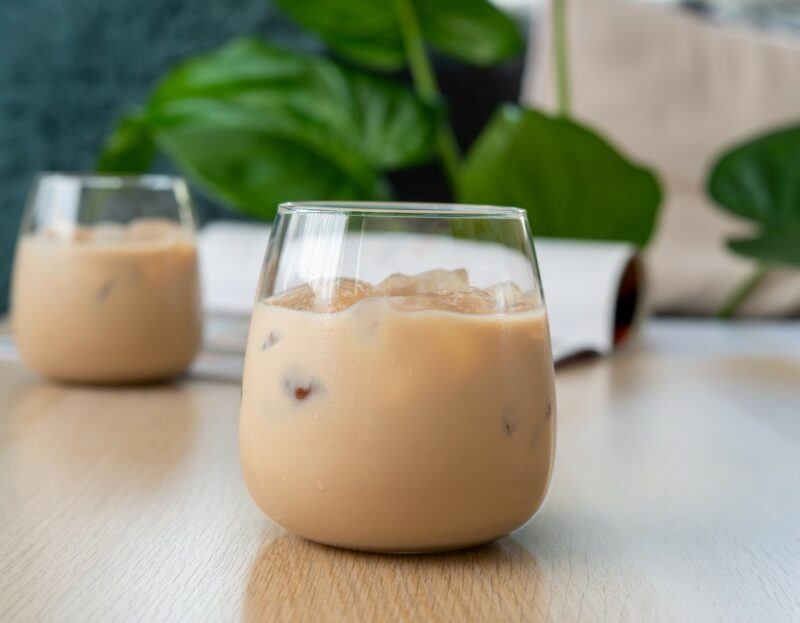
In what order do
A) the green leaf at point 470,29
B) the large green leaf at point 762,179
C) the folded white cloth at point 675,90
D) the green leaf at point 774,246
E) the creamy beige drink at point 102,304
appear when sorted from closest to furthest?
the creamy beige drink at point 102,304, the green leaf at point 774,246, the large green leaf at point 762,179, the green leaf at point 470,29, the folded white cloth at point 675,90

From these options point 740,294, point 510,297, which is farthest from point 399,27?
point 510,297

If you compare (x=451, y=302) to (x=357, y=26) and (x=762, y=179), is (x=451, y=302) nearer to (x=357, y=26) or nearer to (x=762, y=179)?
(x=762, y=179)

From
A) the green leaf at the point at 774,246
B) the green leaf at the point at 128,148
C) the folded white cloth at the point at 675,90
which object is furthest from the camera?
the folded white cloth at the point at 675,90

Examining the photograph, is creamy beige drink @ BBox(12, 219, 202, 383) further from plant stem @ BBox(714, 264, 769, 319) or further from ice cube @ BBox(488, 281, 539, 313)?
plant stem @ BBox(714, 264, 769, 319)

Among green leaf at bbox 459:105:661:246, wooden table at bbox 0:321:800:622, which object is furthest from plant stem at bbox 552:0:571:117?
wooden table at bbox 0:321:800:622

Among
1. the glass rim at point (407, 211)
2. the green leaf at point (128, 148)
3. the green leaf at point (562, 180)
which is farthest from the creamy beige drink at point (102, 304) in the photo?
the green leaf at point (128, 148)

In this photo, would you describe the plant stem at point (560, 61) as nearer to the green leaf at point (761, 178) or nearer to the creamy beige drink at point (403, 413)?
the green leaf at point (761, 178)
